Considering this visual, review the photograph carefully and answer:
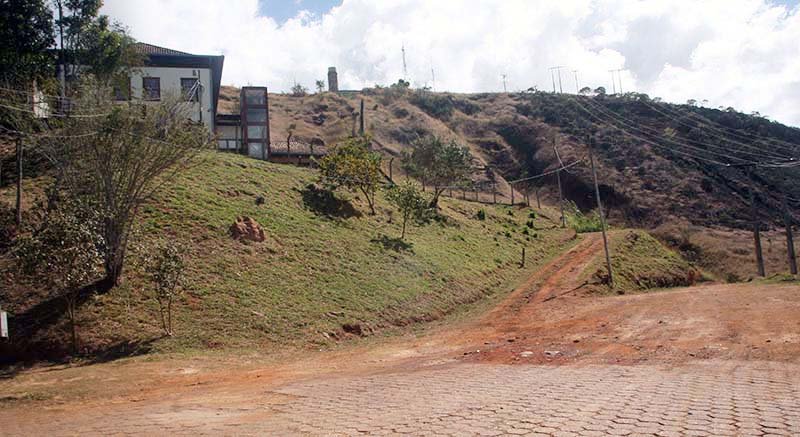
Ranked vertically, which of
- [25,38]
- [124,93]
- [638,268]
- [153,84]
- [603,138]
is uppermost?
[603,138]

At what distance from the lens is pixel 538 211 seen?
2152 inches

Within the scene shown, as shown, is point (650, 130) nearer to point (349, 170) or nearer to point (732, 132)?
point (732, 132)

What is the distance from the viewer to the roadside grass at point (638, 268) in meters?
30.0

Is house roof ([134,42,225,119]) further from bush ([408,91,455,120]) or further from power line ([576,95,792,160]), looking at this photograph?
power line ([576,95,792,160])

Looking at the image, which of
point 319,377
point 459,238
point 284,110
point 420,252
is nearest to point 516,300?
point 420,252

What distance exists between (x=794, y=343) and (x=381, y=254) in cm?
1791

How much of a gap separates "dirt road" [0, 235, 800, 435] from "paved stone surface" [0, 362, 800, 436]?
0.12 feet

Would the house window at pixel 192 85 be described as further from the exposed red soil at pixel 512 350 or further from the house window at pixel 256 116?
the exposed red soil at pixel 512 350

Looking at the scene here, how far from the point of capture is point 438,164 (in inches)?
1767

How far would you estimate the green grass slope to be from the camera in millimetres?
18953

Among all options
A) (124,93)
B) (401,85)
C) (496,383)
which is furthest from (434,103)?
(496,383)

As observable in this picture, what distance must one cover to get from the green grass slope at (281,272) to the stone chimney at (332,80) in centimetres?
7135

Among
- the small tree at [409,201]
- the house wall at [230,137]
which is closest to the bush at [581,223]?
the small tree at [409,201]

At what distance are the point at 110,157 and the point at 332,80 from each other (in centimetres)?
9119
